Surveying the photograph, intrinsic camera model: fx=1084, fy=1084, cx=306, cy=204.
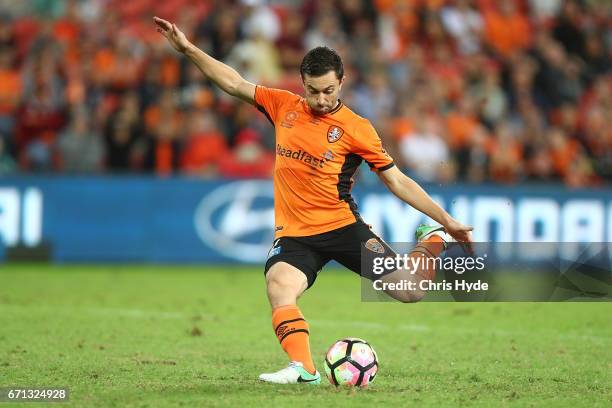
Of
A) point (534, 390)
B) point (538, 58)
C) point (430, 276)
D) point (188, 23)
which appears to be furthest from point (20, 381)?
point (538, 58)

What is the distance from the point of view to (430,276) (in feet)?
25.4

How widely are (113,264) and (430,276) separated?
9.87 m

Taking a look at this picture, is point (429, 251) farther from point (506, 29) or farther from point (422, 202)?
point (506, 29)

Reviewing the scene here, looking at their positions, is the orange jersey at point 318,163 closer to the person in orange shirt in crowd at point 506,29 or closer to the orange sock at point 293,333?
the orange sock at point 293,333

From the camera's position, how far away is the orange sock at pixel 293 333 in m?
7.21

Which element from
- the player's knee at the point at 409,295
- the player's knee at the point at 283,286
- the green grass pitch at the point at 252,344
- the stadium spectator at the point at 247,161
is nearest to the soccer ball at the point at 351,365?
the green grass pitch at the point at 252,344

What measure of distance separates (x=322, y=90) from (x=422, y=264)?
4.70 feet

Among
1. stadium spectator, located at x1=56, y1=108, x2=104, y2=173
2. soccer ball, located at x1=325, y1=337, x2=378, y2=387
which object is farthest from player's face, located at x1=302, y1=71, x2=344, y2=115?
stadium spectator, located at x1=56, y1=108, x2=104, y2=173

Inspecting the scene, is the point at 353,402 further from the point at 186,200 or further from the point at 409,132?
the point at 409,132

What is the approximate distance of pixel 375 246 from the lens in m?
7.66

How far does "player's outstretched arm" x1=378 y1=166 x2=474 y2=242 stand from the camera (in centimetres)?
739

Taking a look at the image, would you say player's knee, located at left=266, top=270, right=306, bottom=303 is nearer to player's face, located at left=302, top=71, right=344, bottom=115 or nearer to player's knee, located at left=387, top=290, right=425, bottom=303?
player's knee, located at left=387, top=290, right=425, bottom=303

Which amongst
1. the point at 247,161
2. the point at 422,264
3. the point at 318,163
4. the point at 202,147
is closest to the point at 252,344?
the point at 422,264

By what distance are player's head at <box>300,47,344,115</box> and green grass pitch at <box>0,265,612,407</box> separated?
1.95 m
